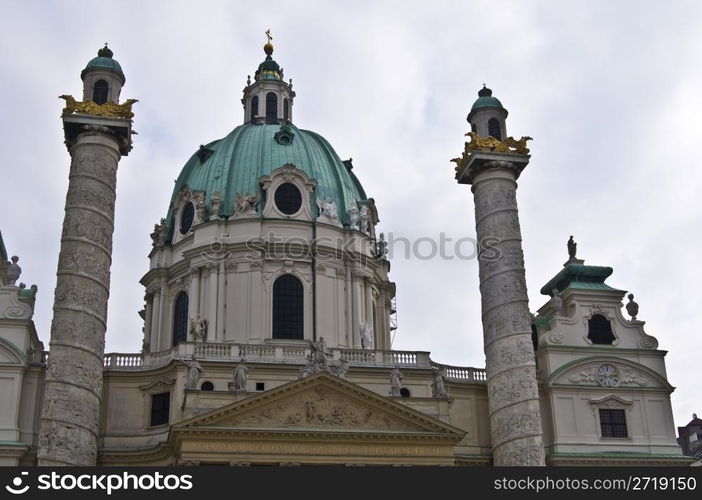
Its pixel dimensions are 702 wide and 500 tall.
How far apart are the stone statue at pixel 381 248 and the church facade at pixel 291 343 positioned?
12 cm

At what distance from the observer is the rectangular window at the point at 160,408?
129 feet

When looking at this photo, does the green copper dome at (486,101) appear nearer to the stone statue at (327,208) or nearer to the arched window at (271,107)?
the stone statue at (327,208)

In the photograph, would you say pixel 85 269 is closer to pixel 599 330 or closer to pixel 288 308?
pixel 288 308

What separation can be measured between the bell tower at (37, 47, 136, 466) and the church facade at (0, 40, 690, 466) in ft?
0.22

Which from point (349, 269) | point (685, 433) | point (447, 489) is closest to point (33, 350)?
point (349, 269)

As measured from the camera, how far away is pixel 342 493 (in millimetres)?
22469

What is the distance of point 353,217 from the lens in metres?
48.8

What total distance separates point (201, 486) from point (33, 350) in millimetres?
18309

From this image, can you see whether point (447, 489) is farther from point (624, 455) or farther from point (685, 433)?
point (685, 433)

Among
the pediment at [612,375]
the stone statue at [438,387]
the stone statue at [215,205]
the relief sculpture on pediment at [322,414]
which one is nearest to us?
the relief sculpture on pediment at [322,414]

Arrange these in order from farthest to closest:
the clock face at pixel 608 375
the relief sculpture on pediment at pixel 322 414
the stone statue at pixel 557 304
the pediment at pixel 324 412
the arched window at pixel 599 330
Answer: the stone statue at pixel 557 304 < the arched window at pixel 599 330 < the clock face at pixel 608 375 < the relief sculpture on pediment at pixel 322 414 < the pediment at pixel 324 412

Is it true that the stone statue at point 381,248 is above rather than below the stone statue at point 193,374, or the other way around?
above

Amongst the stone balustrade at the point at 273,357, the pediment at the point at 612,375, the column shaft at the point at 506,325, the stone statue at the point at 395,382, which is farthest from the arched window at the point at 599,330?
the stone statue at the point at 395,382

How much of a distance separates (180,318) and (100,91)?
15.4 meters
